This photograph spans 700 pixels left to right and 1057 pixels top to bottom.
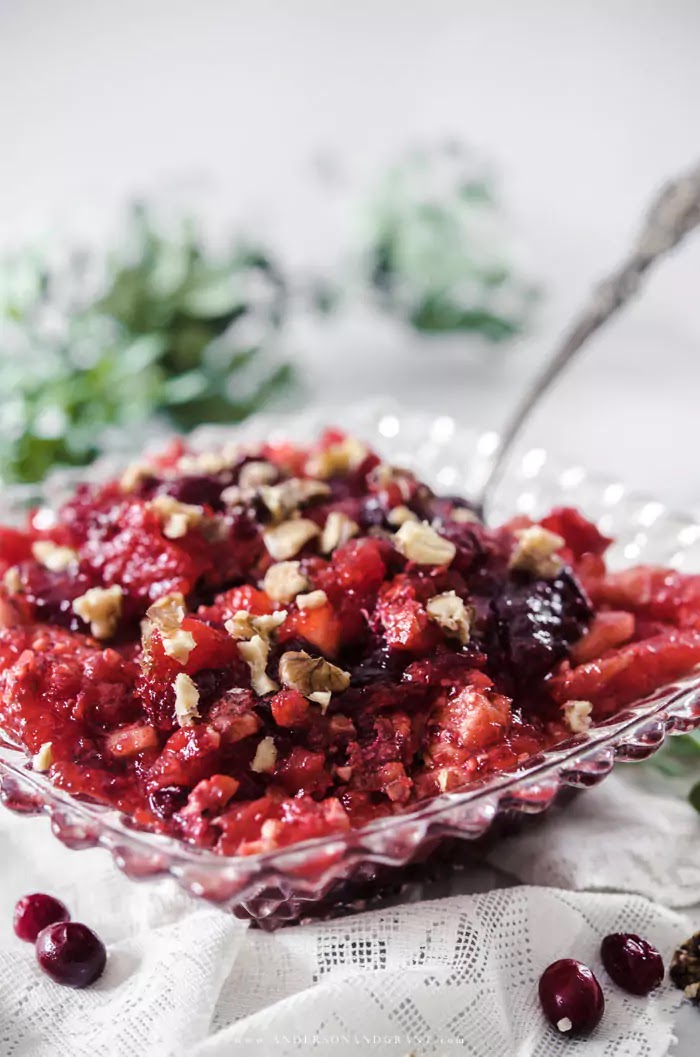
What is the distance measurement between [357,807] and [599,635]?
27.3 inches

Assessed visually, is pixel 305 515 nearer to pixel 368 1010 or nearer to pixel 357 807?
pixel 357 807

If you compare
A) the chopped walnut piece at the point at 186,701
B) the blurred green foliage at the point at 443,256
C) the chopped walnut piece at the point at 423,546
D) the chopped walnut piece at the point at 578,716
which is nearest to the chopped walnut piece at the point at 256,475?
the chopped walnut piece at the point at 423,546

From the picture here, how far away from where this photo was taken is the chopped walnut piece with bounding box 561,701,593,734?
2.21m

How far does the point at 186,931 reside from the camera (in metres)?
2.19

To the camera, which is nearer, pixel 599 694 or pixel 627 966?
pixel 627 966

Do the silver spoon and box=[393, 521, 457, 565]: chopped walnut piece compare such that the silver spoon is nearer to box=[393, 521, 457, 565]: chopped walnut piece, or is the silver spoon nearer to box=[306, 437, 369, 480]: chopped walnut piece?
box=[306, 437, 369, 480]: chopped walnut piece

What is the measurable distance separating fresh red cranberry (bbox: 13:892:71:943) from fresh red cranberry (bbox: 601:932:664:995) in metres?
1.09

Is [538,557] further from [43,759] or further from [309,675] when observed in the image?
[43,759]

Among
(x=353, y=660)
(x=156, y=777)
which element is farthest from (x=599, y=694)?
(x=156, y=777)

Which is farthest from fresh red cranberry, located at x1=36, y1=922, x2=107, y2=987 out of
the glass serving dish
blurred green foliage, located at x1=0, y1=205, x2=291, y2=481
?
blurred green foliage, located at x1=0, y1=205, x2=291, y2=481

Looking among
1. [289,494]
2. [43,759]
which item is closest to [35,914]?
[43,759]

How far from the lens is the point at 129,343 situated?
165 inches

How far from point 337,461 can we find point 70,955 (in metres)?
1.33

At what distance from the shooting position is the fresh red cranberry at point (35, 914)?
2273 millimetres
